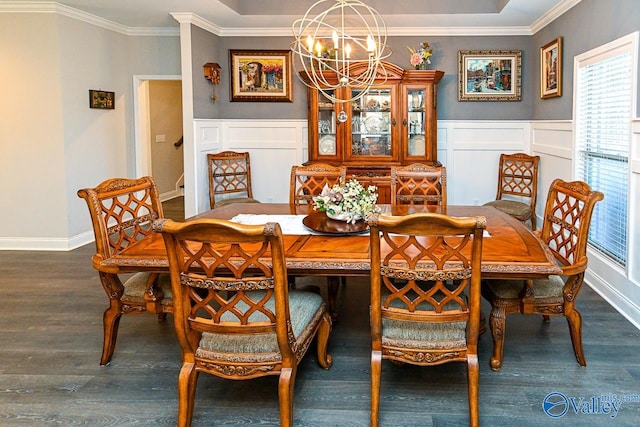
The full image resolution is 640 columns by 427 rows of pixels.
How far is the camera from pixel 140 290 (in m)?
2.89

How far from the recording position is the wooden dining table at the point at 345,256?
2.38 metres

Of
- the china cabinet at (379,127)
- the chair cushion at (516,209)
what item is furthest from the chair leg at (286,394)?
the china cabinet at (379,127)

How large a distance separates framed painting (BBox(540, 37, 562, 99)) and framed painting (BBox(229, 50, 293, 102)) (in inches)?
103

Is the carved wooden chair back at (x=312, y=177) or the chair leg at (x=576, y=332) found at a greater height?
the carved wooden chair back at (x=312, y=177)

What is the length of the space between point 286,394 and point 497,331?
1164 millimetres

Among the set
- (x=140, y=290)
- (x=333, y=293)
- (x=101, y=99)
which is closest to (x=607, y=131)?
(x=333, y=293)

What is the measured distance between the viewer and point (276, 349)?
2.21 m

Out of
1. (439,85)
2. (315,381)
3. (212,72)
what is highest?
(212,72)

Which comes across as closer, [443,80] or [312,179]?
[312,179]

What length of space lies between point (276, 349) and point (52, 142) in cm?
426

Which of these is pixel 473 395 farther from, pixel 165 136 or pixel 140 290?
pixel 165 136

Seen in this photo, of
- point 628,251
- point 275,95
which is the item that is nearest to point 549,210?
point 628,251

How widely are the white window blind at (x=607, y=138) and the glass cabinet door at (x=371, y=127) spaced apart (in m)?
1.90

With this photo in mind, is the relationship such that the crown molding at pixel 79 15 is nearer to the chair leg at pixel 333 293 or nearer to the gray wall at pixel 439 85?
the gray wall at pixel 439 85
